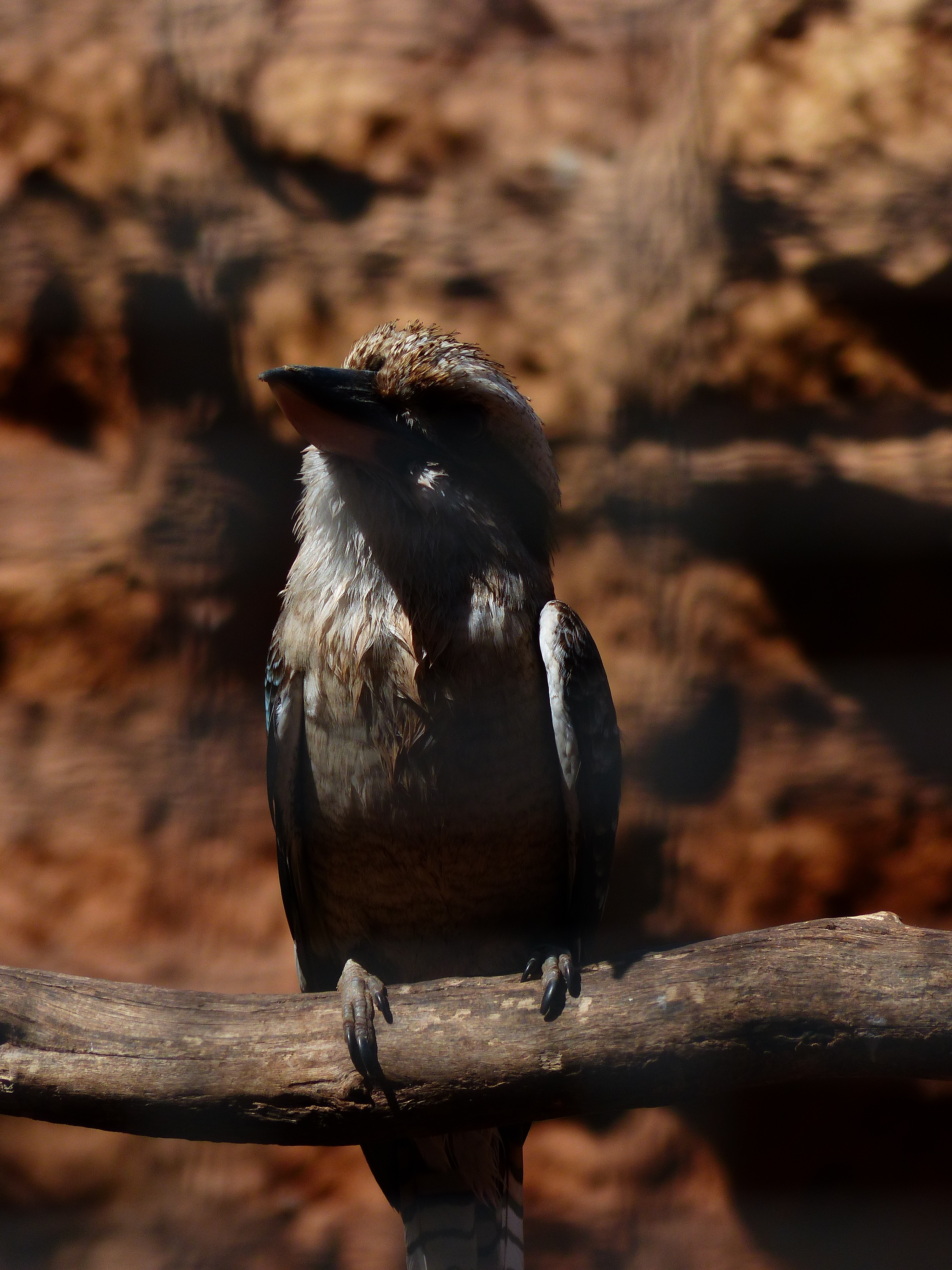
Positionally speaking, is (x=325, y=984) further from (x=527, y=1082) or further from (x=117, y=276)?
(x=117, y=276)


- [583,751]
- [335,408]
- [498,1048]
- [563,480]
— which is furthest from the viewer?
[563,480]

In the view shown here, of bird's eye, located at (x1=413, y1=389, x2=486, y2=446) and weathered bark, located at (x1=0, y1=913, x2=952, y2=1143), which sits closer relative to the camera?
weathered bark, located at (x1=0, y1=913, x2=952, y2=1143)

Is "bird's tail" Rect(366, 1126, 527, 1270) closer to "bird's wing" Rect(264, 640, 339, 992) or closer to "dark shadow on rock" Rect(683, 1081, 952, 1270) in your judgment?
"bird's wing" Rect(264, 640, 339, 992)

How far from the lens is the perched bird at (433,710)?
1.54 m

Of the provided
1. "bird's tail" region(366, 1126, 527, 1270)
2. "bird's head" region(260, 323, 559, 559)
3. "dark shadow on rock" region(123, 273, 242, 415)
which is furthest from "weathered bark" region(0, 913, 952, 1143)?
"dark shadow on rock" region(123, 273, 242, 415)

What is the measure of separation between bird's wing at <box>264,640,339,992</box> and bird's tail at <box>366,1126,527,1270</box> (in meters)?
0.40

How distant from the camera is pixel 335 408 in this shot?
1.51 meters

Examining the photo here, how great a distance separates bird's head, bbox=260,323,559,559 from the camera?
5.04 ft

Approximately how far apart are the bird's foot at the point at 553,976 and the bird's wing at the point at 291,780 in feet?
1.29

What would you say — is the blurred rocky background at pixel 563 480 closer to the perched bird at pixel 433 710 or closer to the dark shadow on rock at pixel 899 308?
the dark shadow on rock at pixel 899 308

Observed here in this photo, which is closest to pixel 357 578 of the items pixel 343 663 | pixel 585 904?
pixel 343 663

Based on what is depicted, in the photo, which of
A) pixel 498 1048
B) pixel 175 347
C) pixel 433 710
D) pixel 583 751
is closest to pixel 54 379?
pixel 175 347

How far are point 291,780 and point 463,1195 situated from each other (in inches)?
27.1

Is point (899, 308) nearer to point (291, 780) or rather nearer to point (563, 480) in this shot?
point (563, 480)
